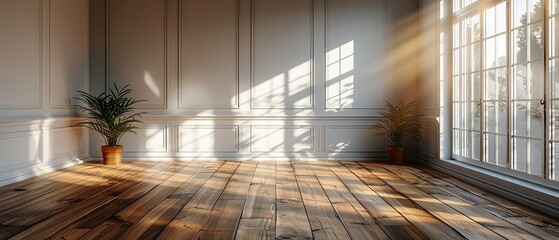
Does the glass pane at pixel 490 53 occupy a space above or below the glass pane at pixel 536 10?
below

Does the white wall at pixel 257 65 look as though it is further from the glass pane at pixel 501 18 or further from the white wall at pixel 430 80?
the glass pane at pixel 501 18

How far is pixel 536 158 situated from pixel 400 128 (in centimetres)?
227

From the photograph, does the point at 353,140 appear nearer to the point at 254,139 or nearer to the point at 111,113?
the point at 254,139

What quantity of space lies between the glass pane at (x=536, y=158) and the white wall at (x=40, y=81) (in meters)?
5.03

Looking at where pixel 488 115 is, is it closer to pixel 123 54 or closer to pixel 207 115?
pixel 207 115

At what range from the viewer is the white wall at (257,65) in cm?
596

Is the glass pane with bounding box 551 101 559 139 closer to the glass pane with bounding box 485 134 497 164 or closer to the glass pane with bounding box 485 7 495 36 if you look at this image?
the glass pane with bounding box 485 134 497 164

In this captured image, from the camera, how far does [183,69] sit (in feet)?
19.6

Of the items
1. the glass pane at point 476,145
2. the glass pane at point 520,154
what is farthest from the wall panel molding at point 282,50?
the glass pane at point 520,154

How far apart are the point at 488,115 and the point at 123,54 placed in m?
5.03

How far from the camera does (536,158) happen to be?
3.30 m

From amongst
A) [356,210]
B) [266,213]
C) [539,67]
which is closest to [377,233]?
[356,210]

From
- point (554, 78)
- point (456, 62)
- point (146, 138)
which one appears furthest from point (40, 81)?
point (554, 78)

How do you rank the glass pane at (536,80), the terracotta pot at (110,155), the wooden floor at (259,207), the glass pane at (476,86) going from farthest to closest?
the terracotta pot at (110,155)
the glass pane at (476,86)
the glass pane at (536,80)
the wooden floor at (259,207)
